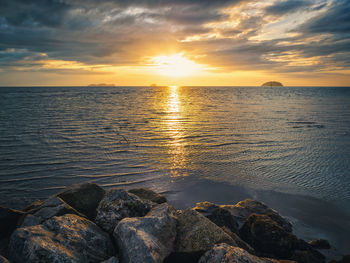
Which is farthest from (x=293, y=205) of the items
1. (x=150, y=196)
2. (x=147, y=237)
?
(x=147, y=237)

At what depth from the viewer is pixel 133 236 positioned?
449 cm

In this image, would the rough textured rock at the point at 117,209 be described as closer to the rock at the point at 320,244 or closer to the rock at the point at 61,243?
the rock at the point at 61,243

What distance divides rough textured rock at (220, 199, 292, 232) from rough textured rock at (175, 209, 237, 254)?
2679mm

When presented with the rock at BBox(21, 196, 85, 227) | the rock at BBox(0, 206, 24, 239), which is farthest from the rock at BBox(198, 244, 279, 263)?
the rock at BBox(0, 206, 24, 239)

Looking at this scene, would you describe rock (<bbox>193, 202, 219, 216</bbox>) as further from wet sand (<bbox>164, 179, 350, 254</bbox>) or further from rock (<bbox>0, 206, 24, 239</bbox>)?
rock (<bbox>0, 206, 24, 239</bbox>)

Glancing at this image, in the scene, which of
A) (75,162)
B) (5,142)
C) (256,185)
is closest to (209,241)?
(256,185)

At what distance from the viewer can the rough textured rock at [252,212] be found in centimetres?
734

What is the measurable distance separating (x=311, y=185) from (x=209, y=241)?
8077 millimetres

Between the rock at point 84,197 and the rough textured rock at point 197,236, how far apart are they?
2953 mm

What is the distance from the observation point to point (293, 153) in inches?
596

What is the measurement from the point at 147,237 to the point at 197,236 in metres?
1.15

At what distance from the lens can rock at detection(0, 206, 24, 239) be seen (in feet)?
18.9

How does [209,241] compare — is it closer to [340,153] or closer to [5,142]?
[340,153]

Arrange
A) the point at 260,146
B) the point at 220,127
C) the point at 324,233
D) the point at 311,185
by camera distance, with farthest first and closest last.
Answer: the point at 220,127 < the point at 260,146 < the point at 311,185 < the point at 324,233
